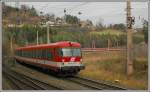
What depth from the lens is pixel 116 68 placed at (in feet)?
60.4

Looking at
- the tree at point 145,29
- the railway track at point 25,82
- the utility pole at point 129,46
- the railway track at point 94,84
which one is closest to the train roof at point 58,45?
the railway track at point 25,82

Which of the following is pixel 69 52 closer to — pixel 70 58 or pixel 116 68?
pixel 70 58

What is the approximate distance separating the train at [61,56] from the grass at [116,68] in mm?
880

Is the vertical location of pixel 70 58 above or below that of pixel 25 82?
above

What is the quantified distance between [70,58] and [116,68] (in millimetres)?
2820

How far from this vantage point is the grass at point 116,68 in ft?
58.6

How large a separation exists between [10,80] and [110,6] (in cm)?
452

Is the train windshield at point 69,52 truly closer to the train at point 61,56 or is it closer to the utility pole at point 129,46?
the train at point 61,56

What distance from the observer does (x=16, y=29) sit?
18062 millimetres

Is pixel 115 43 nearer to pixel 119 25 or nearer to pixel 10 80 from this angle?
pixel 119 25

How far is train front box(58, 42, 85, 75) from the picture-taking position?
2009 cm

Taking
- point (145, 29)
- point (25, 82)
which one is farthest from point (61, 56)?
point (145, 29)

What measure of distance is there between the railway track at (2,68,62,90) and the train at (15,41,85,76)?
981mm

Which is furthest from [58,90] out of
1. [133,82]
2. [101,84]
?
[133,82]
